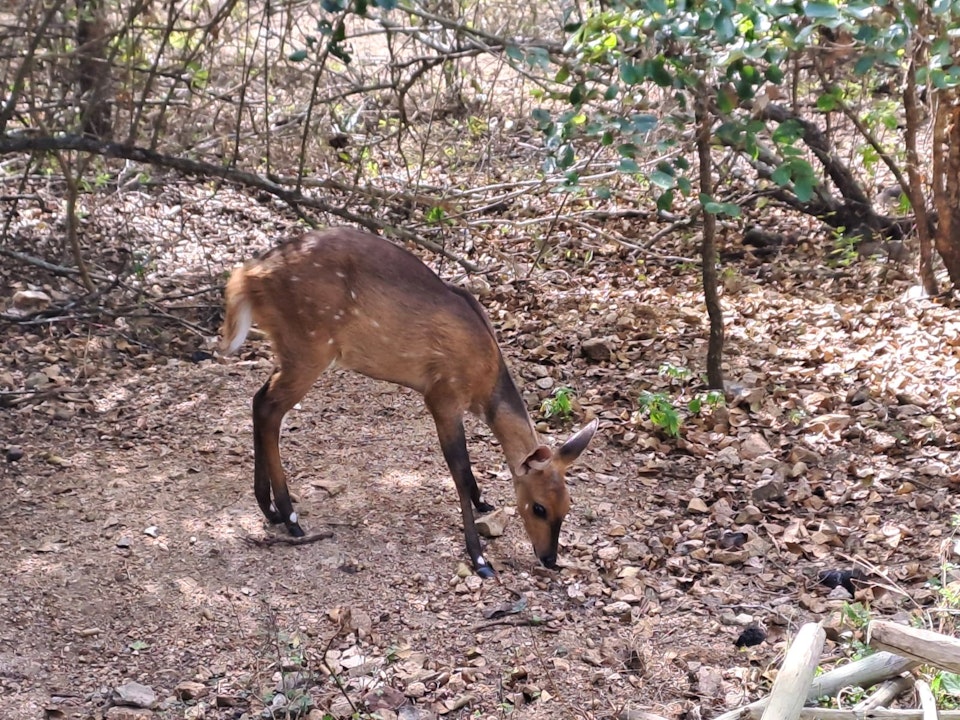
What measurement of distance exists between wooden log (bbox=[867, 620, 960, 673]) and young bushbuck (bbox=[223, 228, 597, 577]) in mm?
A: 1728

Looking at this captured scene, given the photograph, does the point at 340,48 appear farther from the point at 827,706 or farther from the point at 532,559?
the point at 827,706

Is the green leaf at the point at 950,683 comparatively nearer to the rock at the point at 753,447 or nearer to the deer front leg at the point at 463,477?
the deer front leg at the point at 463,477

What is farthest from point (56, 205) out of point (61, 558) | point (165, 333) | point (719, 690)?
point (719, 690)

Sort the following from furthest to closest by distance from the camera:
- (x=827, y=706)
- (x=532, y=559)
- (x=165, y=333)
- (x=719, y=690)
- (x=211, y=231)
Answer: (x=211, y=231) < (x=165, y=333) < (x=532, y=559) < (x=719, y=690) < (x=827, y=706)

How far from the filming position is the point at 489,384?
5.18 metres

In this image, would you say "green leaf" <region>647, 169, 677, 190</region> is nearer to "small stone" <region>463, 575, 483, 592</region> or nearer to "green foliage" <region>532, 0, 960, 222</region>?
"green foliage" <region>532, 0, 960, 222</region>

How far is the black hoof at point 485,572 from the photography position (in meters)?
4.72

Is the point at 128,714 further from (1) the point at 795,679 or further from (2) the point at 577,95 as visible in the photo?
(2) the point at 577,95

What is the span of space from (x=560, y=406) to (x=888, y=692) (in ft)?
9.07

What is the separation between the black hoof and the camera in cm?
472

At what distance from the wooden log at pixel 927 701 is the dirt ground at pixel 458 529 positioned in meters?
0.69

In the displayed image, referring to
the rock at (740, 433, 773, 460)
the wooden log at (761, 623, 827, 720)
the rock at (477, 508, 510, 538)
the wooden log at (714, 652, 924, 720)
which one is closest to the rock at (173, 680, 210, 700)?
the rock at (477, 508, 510, 538)

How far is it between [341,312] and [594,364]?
216cm

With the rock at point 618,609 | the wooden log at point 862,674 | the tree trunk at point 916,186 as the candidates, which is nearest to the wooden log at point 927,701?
the wooden log at point 862,674
